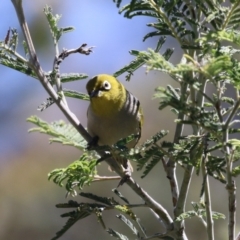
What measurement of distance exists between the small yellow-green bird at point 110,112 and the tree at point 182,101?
0.69 meters

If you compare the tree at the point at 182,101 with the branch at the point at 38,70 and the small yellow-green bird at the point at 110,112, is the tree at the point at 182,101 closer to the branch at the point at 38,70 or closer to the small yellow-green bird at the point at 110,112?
the branch at the point at 38,70

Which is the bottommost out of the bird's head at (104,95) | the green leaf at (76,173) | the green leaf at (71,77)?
the green leaf at (76,173)

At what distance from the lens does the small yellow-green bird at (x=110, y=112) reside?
2.47 metres

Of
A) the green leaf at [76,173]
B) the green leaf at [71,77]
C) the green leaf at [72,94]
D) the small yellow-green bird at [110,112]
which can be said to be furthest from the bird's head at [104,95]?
the green leaf at [76,173]

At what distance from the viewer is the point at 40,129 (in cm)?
140

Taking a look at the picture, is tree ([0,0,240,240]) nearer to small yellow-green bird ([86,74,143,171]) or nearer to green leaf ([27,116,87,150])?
green leaf ([27,116,87,150])

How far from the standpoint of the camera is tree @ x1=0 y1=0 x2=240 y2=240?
1199 mm

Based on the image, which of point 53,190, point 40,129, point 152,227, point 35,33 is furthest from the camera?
point 35,33

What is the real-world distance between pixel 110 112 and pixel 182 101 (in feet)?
4.56

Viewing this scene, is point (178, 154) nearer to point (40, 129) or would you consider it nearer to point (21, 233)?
point (40, 129)

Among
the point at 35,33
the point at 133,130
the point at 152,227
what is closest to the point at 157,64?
the point at 133,130

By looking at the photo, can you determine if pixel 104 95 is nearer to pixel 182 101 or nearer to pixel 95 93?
pixel 95 93

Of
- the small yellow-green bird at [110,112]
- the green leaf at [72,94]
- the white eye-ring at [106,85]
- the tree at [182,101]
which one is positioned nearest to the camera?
the tree at [182,101]

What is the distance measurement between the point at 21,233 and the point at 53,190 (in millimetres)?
758
